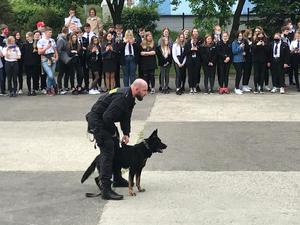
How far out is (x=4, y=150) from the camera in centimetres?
1059

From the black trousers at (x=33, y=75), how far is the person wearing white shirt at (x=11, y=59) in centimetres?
37

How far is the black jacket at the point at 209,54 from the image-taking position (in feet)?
55.1

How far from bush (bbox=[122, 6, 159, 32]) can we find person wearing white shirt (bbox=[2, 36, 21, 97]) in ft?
45.8

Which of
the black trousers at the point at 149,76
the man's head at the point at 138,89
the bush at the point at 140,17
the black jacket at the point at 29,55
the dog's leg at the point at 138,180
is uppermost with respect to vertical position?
the bush at the point at 140,17

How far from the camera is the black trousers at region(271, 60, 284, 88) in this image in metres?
17.1

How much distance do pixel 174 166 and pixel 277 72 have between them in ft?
28.8

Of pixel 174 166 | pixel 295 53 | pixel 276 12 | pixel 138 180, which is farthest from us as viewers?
pixel 276 12

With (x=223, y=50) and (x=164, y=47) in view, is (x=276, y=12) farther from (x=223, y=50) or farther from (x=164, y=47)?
(x=164, y=47)

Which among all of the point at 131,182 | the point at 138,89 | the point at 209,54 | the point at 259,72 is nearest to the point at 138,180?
the point at 131,182

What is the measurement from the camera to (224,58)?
16844 millimetres

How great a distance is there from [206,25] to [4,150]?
12529 millimetres

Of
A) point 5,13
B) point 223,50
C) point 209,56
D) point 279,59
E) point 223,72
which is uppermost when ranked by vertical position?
point 5,13

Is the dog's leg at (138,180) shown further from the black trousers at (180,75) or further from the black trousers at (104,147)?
the black trousers at (180,75)

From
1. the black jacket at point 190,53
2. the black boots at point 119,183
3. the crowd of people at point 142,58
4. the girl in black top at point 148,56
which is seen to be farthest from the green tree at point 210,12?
the black boots at point 119,183
